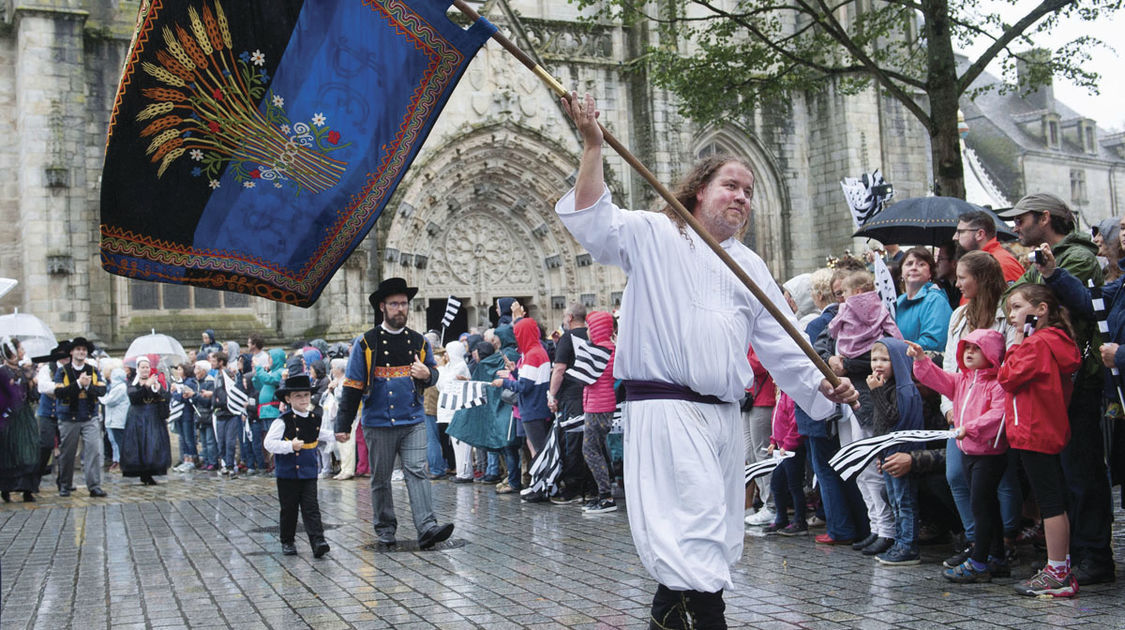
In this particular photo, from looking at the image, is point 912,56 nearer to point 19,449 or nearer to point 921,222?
point 921,222

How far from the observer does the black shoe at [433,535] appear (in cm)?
865

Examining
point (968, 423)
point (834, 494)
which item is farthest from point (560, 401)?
point (968, 423)

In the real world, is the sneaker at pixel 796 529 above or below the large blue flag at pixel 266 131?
below

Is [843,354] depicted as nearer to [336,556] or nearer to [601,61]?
[336,556]

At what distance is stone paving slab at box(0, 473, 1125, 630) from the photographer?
19.7 ft

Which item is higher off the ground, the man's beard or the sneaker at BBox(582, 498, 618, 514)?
the man's beard

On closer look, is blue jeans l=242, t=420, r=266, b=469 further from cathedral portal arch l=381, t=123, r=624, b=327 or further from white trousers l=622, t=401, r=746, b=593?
white trousers l=622, t=401, r=746, b=593

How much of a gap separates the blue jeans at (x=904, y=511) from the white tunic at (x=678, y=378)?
133 inches

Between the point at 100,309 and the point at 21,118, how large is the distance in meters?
3.77

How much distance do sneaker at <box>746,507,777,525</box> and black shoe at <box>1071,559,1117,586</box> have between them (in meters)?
3.16

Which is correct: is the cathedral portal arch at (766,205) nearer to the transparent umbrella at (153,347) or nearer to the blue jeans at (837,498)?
the transparent umbrella at (153,347)

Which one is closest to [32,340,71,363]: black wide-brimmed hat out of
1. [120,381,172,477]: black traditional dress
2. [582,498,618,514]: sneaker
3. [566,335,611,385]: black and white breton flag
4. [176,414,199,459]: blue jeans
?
[120,381,172,477]: black traditional dress

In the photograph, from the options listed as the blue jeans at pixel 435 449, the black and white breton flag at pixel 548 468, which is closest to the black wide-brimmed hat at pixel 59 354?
the blue jeans at pixel 435 449

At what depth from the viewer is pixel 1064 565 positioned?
6117mm
